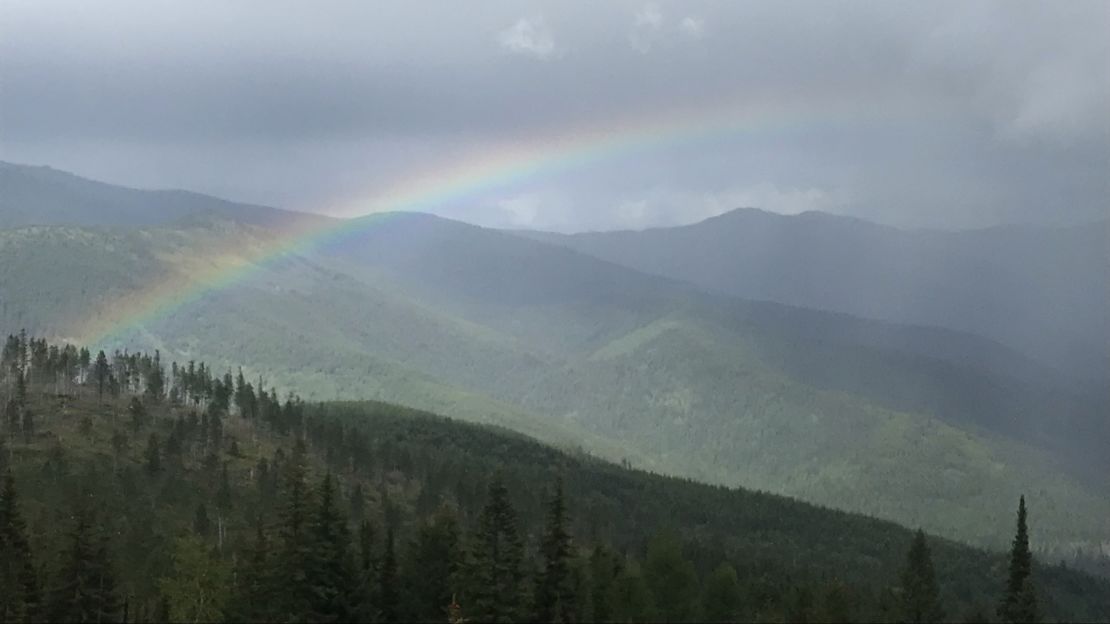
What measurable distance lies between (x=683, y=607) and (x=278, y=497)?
3844 inches

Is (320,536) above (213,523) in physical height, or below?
above

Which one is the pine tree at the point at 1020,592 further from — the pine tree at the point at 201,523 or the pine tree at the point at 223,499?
the pine tree at the point at 223,499

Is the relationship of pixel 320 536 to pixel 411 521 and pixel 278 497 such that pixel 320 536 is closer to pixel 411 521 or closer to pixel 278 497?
pixel 278 497

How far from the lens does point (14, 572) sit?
8450cm

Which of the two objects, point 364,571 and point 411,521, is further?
point 411,521

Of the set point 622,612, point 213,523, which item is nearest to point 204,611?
point 622,612

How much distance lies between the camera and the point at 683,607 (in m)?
84.9

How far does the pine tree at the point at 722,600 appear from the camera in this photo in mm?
89250

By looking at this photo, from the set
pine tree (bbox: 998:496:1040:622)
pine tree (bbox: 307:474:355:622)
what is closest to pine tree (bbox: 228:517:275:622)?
pine tree (bbox: 307:474:355:622)

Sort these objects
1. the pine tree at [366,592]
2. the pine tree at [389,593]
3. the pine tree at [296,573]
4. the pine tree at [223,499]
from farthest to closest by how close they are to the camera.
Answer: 1. the pine tree at [223,499]
2. the pine tree at [389,593]
3. the pine tree at [366,592]
4. the pine tree at [296,573]

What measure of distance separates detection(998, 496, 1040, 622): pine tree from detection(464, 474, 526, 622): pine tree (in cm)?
4118

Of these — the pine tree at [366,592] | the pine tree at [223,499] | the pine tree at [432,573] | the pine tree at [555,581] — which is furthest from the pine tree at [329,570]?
the pine tree at [223,499]

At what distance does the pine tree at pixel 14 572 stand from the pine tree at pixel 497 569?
33.7 meters

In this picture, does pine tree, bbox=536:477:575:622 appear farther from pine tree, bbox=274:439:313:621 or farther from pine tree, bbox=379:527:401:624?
pine tree, bbox=274:439:313:621
